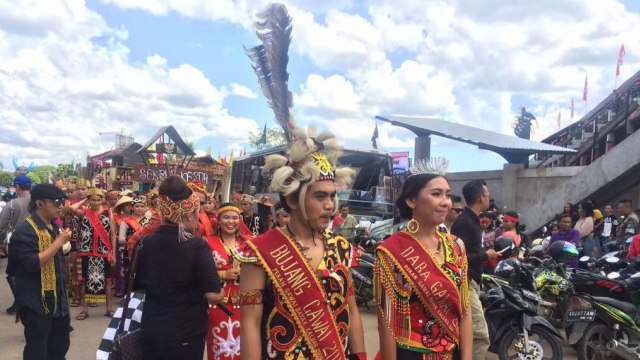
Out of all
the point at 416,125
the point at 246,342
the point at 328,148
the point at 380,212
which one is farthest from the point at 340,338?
the point at 416,125

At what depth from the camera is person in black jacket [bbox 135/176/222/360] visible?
313 cm

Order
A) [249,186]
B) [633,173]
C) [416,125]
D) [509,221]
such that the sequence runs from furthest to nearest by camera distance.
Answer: [416,125], [249,186], [633,173], [509,221]

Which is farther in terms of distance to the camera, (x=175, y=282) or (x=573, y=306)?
(x=573, y=306)

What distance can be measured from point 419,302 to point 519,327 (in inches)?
121

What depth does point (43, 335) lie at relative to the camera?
3768mm

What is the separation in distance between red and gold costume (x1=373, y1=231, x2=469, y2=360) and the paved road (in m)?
3.52

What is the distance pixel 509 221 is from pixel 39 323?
6930 mm

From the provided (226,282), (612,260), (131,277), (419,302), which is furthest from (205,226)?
(612,260)

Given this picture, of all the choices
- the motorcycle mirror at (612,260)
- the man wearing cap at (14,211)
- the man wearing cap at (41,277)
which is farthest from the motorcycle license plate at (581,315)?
the man wearing cap at (14,211)

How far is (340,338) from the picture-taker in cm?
238

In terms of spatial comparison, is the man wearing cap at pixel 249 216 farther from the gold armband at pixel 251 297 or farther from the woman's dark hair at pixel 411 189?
the gold armband at pixel 251 297

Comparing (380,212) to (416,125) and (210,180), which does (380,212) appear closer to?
(210,180)

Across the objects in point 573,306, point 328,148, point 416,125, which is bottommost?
point 573,306

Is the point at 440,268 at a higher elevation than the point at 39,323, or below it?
higher
